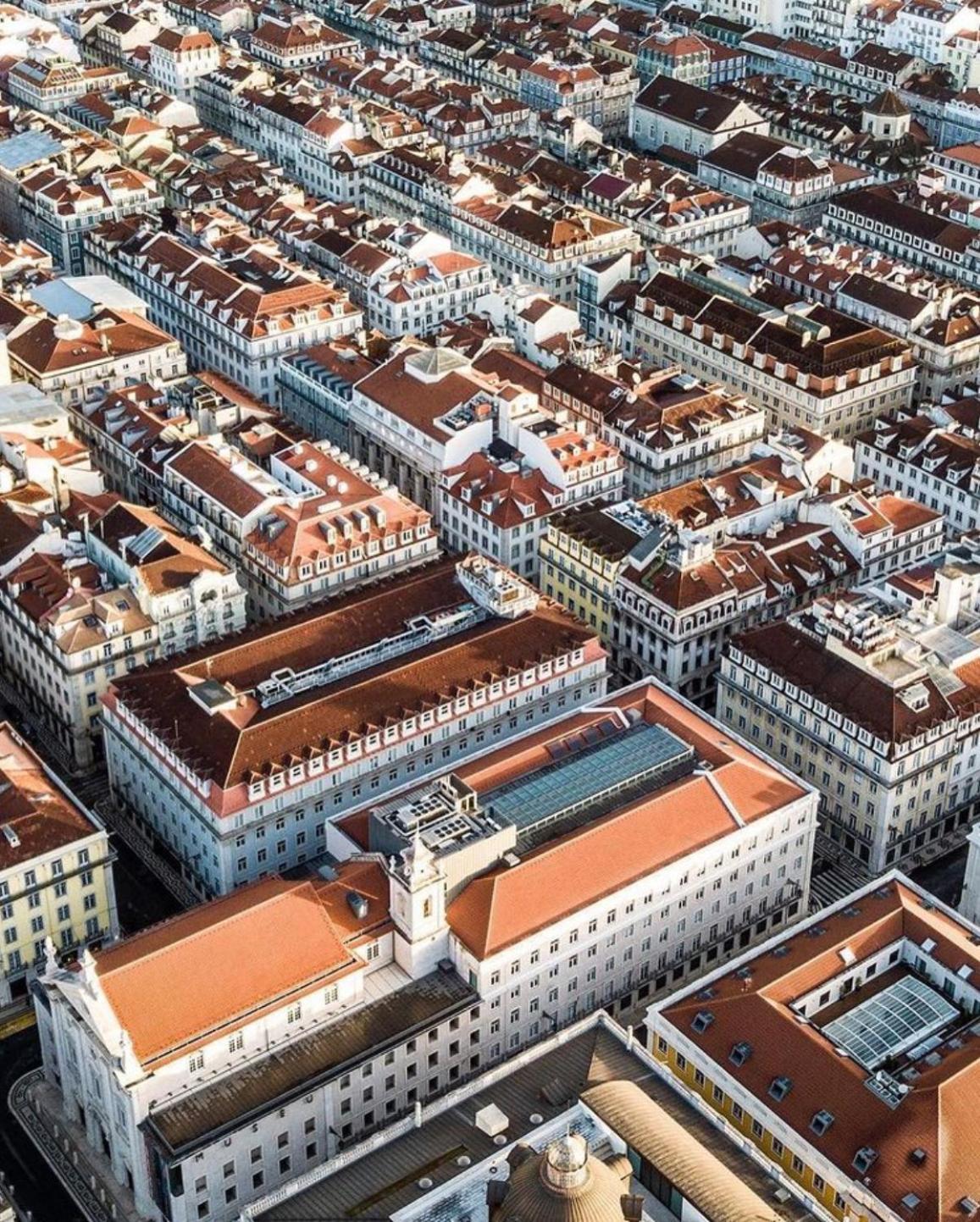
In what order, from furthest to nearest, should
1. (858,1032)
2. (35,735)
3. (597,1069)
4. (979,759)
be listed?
1. (35,735)
2. (979,759)
3. (858,1032)
4. (597,1069)

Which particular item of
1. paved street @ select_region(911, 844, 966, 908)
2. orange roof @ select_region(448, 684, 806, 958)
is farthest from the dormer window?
paved street @ select_region(911, 844, 966, 908)

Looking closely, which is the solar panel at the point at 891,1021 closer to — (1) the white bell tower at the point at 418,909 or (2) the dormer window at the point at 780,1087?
(2) the dormer window at the point at 780,1087

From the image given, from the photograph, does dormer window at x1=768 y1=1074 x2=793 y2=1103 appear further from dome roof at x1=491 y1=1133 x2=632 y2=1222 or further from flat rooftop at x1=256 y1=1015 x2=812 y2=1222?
dome roof at x1=491 y1=1133 x2=632 y2=1222

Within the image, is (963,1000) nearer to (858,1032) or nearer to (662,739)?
(858,1032)

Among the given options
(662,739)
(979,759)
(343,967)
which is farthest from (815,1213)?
(979,759)

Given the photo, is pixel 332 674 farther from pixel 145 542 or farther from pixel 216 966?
pixel 216 966

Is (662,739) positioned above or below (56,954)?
above
